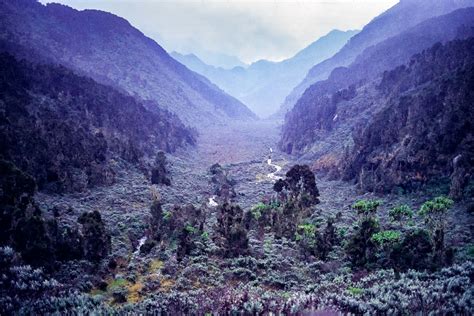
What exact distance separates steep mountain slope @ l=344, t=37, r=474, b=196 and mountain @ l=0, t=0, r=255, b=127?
77.0m

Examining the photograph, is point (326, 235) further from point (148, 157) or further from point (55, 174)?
point (148, 157)

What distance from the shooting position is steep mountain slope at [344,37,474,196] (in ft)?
115

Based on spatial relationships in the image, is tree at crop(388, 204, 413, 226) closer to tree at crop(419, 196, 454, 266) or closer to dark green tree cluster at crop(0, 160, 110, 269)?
tree at crop(419, 196, 454, 266)

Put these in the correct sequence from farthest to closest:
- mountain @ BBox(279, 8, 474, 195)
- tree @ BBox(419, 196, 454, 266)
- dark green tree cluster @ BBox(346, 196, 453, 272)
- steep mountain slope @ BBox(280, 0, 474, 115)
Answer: steep mountain slope @ BBox(280, 0, 474, 115)
mountain @ BBox(279, 8, 474, 195)
dark green tree cluster @ BBox(346, 196, 453, 272)
tree @ BBox(419, 196, 454, 266)

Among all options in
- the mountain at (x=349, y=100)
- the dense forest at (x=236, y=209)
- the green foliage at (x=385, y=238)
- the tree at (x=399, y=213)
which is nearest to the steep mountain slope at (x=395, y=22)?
the mountain at (x=349, y=100)

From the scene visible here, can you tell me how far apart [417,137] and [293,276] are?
2713 centimetres

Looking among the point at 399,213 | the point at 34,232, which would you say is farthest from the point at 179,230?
the point at 399,213

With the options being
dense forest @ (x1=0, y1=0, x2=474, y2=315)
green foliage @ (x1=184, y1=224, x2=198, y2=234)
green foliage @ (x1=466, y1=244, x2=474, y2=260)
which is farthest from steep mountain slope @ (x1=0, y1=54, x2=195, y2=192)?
green foliage @ (x1=466, y1=244, x2=474, y2=260)

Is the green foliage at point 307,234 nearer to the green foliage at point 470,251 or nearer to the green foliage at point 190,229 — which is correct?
the green foliage at point 190,229

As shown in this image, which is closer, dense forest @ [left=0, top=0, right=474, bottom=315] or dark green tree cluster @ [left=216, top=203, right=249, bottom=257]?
dense forest @ [left=0, top=0, right=474, bottom=315]

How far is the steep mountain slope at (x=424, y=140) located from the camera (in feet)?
115

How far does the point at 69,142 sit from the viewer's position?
143ft

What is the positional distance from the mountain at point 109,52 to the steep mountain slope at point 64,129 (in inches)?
1122

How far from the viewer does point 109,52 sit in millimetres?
139250
